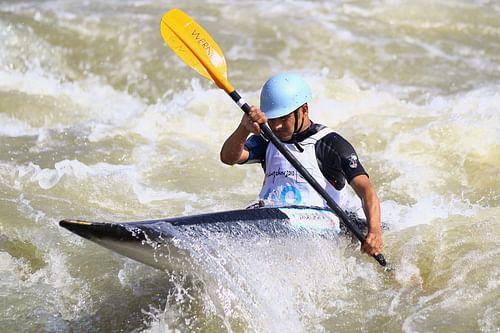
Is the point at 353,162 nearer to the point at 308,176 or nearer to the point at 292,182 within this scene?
the point at 308,176

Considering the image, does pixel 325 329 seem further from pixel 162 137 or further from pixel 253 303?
pixel 162 137

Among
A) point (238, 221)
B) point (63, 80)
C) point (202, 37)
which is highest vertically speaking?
point (202, 37)

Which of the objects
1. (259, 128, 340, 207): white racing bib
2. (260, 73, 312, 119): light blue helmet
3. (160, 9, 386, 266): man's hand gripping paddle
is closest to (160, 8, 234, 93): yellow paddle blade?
(160, 9, 386, 266): man's hand gripping paddle

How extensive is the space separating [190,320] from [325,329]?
2.41 ft

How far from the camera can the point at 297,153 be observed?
4945 millimetres

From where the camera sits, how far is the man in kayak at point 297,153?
4.75 m

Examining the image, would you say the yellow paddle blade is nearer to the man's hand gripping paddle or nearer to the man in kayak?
the man's hand gripping paddle

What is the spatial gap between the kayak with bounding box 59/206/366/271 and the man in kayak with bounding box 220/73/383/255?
16 cm

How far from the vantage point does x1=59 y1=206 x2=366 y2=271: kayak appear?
4.39 m

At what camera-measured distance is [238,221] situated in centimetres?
475

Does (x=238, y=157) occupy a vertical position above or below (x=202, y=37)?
below

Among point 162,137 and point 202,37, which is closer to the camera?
point 202,37

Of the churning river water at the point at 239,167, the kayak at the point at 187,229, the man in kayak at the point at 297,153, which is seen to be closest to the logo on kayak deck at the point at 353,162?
the man in kayak at the point at 297,153

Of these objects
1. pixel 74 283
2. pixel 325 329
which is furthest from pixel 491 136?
pixel 74 283
